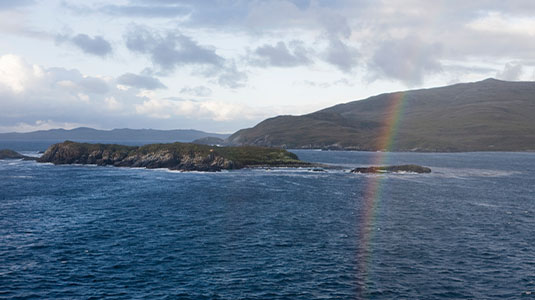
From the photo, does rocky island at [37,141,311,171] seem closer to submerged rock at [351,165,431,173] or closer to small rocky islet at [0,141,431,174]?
small rocky islet at [0,141,431,174]

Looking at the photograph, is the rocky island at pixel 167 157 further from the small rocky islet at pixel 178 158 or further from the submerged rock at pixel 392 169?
the submerged rock at pixel 392 169

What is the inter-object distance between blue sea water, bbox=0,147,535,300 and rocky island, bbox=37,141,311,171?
5202cm

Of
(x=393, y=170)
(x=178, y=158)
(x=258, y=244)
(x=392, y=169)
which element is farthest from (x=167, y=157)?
(x=258, y=244)

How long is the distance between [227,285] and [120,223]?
29.7 m

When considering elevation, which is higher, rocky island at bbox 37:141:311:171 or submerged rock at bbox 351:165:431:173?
rocky island at bbox 37:141:311:171

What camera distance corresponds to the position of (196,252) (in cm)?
4784

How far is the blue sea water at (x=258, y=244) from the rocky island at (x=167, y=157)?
52022mm

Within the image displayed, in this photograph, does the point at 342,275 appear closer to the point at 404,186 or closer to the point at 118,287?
the point at 118,287

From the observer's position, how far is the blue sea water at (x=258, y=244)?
37562 mm

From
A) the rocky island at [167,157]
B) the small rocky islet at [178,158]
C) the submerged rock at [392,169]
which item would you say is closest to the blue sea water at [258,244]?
the submerged rock at [392,169]

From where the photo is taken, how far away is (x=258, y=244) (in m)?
51.1

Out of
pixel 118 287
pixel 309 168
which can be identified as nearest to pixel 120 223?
pixel 118 287

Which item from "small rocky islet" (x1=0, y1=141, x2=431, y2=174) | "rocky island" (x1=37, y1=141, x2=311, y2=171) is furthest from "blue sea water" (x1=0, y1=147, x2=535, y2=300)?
"rocky island" (x1=37, y1=141, x2=311, y2=171)

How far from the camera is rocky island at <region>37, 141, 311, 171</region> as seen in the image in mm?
149500
